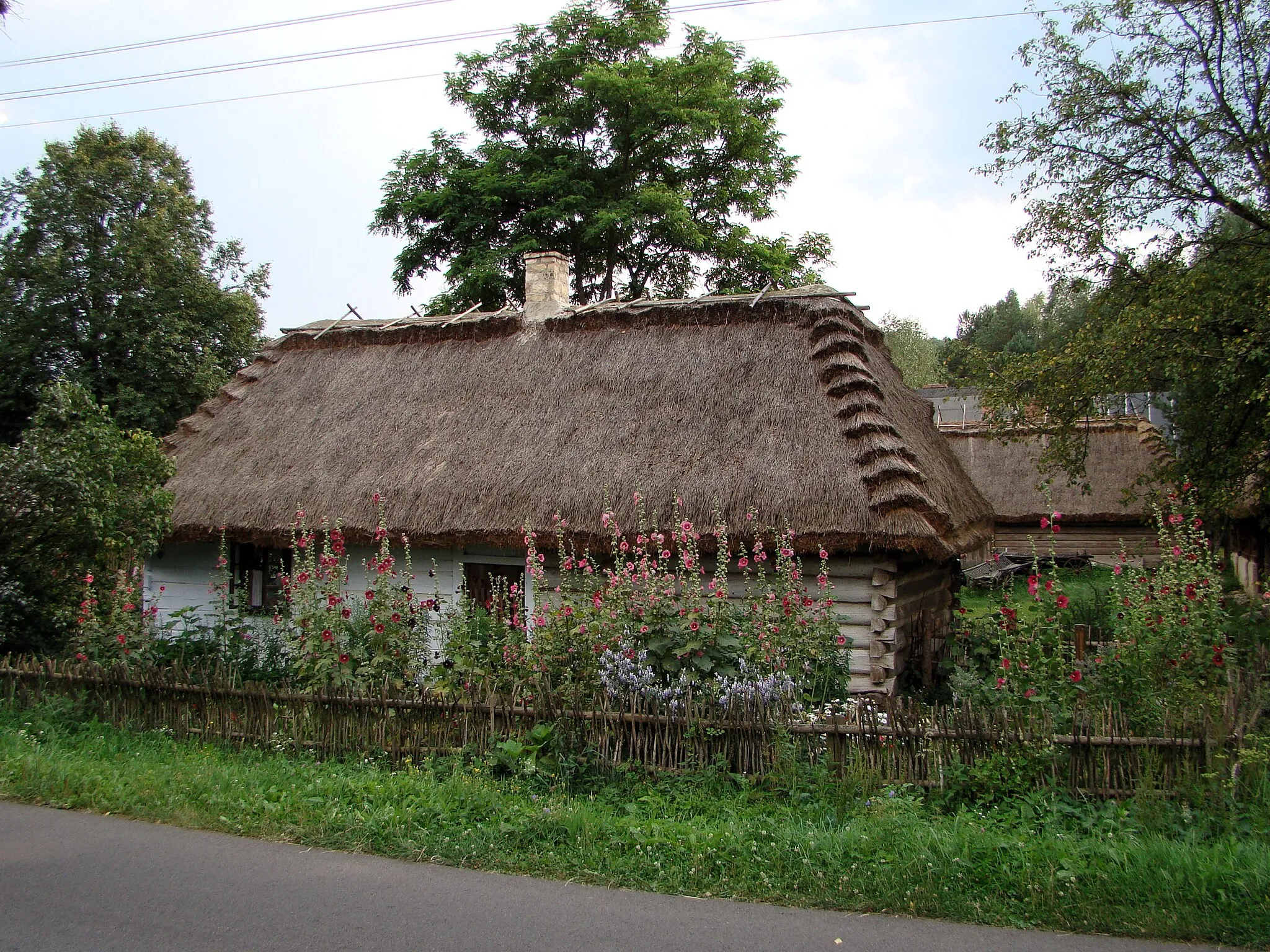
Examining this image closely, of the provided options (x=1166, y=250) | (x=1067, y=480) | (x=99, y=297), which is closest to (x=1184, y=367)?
(x=1166, y=250)

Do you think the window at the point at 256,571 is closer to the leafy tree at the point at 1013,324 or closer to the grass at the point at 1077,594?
the grass at the point at 1077,594

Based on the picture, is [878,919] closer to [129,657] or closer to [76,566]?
[129,657]

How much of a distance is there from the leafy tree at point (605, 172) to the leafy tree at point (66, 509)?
41.4ft

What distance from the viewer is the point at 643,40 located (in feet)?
80.7

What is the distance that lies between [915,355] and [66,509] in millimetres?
45808

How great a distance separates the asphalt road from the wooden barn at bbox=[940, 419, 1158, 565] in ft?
66.2

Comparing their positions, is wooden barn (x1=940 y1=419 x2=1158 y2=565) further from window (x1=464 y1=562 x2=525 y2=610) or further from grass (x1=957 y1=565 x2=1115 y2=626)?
window (x1=464 y1=562 x2=525 y2=610)

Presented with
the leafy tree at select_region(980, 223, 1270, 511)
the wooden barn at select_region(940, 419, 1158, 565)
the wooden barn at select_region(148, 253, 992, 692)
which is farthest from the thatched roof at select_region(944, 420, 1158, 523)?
the wooden barn at select_region(148, 253, 992, 692)

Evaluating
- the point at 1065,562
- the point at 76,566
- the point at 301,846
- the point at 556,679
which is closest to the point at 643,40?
the point at 1065,562

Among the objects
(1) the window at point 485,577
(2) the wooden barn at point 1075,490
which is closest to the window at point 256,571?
(1) the window at point 485,577

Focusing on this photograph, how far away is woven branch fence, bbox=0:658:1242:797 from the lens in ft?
17.8

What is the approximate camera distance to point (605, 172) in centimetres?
2364

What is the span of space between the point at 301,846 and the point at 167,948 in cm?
120

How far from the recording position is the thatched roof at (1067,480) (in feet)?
76.9
